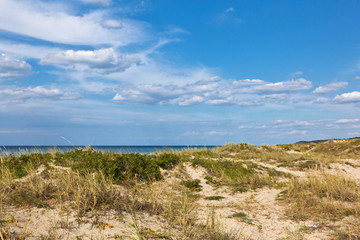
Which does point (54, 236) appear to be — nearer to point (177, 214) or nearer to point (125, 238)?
point (125, 238)

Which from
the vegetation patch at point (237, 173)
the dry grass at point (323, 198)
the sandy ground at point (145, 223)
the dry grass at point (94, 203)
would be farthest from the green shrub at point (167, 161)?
the dry grass at point (94, 203)

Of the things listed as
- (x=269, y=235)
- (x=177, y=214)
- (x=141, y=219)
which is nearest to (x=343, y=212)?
(x=269, y=235)

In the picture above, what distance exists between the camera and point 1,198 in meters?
6.20

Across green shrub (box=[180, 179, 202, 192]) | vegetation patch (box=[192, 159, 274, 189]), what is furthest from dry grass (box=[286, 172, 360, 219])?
green shrub (box=[180, 179, 202, 192])

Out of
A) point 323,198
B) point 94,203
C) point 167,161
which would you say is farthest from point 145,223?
point 167,161

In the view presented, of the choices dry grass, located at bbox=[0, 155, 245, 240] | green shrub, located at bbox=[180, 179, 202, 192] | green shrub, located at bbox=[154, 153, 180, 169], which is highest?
green shrub, located at bbox=[154, 153, 180, 169]

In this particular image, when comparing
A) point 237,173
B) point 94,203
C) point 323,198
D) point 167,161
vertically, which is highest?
point 167,161

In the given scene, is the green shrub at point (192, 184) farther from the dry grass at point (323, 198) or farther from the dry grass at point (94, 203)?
the dry grass at point (94, 203)

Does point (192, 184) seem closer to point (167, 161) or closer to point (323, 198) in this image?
point (167, 161)

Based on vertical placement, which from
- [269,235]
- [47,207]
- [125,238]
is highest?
[47,207]

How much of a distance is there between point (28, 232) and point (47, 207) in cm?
106

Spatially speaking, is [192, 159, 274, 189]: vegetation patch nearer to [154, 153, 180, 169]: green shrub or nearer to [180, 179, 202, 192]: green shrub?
[154, 153, 180, 169]: green shrub

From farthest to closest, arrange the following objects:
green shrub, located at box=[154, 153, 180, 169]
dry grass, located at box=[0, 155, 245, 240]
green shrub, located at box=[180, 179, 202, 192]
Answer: green shrub, located at box=[154, 153, 180, 169] → green shrub, located at box=[180, 179, 202, 192] → dry grass, located at box=[0, 155, 245, 240]

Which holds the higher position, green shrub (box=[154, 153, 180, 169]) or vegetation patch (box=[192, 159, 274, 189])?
green shrub (box=[154, 153, 180, 169])
